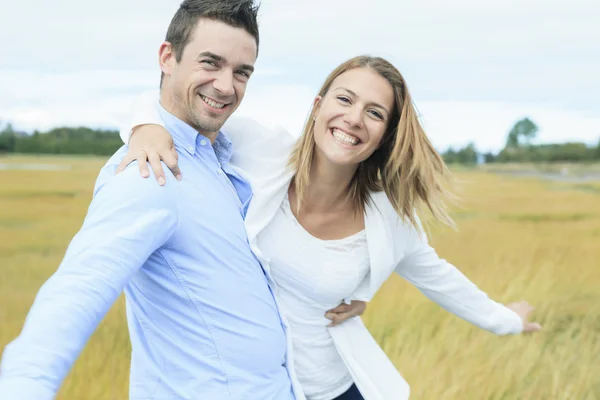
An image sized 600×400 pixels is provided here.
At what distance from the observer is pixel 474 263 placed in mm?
6621

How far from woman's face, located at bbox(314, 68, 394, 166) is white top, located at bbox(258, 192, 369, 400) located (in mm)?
253

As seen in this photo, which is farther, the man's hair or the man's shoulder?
the man's hair

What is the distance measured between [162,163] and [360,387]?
46.7 inches

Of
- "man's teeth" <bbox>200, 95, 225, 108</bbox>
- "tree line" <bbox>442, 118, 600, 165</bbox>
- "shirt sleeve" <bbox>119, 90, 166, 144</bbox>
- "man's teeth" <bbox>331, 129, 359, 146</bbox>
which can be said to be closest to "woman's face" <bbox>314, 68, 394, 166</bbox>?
"man's teeth" <bbox>331, 129, 359, 146</bbox>

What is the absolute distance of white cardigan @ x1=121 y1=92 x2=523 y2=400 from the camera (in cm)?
222

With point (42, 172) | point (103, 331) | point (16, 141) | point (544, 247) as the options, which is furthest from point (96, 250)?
point (16, 141)

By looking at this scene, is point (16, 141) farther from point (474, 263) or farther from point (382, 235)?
point (382, 235)

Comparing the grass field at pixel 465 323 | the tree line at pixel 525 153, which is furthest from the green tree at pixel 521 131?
the grass field at pixel 465 323

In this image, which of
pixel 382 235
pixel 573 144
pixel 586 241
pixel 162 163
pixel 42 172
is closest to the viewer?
pixel 162 163

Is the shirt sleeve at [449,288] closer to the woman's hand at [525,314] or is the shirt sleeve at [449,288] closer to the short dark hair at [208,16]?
the woman's hand at [525,314]

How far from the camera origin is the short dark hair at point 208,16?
6.44 ft

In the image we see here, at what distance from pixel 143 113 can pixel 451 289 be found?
143 centimetres

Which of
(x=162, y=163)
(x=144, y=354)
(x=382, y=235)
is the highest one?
(x=162, y=163)

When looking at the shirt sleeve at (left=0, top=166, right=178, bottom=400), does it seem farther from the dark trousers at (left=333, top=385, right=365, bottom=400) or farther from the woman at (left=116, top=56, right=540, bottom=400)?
the dark trousers at (left=333, top=385, right=365, bottom=400)
